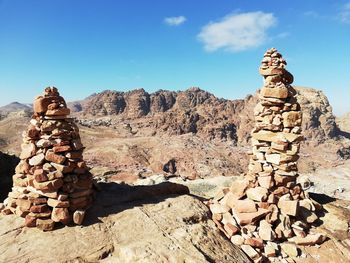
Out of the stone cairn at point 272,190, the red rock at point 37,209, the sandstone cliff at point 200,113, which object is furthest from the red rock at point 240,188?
the sandstone cliff at point 200,113

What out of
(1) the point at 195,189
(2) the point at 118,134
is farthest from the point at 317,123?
(1) the point at 195,189

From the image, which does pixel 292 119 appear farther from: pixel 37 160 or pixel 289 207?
pixel 37 160

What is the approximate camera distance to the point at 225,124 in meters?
79.6

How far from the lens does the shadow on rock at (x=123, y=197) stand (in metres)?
9.27

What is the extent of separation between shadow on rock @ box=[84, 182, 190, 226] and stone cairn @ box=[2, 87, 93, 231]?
402 mm

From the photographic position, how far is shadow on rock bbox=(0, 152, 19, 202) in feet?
52.9

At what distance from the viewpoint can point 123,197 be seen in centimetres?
1048

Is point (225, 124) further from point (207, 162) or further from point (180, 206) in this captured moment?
point (180, 206)

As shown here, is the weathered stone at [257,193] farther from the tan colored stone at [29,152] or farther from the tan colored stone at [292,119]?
the tan colored stone at [29,152]

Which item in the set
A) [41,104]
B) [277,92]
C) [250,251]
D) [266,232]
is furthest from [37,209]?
[277,92]

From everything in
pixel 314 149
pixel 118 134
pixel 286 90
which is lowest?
pixel 314 149

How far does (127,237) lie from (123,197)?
7.87 ft

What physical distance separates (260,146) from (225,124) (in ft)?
227

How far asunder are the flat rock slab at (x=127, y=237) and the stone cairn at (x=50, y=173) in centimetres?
40
